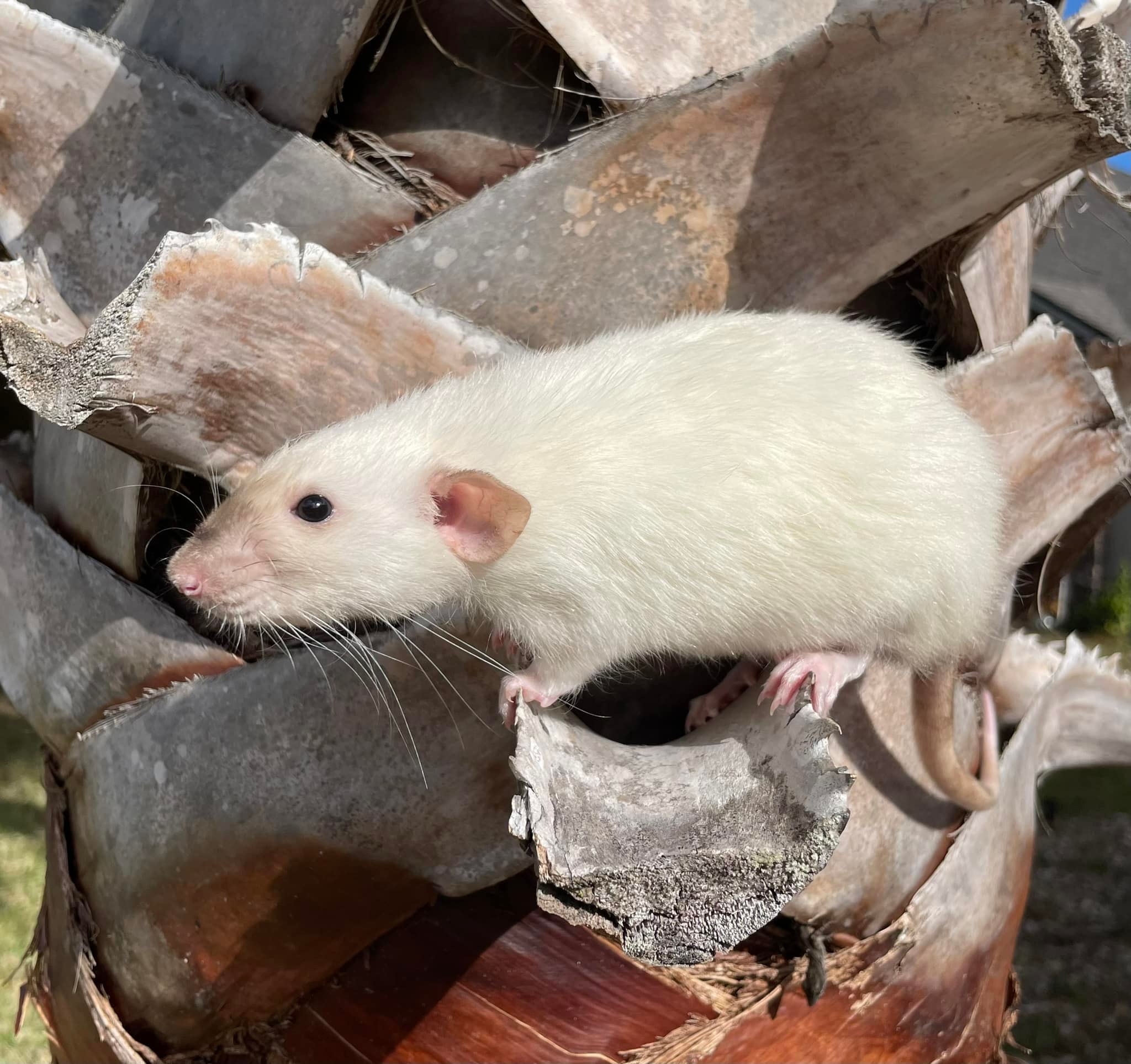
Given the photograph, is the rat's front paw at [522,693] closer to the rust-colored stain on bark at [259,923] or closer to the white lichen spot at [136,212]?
the rust-colored stain on bark at [259,923]

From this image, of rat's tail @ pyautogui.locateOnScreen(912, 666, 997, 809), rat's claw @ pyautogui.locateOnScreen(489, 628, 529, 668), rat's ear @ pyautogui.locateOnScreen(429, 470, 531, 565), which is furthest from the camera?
rat's tail @ pyautogui.locateOnScreen(912, 666, 997, 809)

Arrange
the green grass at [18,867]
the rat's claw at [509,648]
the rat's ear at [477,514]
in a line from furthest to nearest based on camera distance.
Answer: the green grass at [18,867]
the rat's claw at [509,648]
the rat's ear at [477,514]

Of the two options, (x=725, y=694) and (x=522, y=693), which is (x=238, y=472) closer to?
(x=522, y=693)

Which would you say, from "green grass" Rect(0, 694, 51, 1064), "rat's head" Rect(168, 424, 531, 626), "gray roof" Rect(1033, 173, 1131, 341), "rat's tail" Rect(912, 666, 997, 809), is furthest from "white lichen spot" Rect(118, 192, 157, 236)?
"gray roof" Rect(1033, 173, 1131, 341)

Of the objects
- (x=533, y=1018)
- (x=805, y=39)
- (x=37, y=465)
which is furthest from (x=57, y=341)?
(x=533, y=1018)

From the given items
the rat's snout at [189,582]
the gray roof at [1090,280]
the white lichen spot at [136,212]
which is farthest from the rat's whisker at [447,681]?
the gray roof at [1090,280]

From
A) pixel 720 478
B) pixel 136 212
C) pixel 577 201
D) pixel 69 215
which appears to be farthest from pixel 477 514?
pixel 69 215

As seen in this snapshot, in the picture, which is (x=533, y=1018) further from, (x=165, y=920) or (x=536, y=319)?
(x=536, y=319)

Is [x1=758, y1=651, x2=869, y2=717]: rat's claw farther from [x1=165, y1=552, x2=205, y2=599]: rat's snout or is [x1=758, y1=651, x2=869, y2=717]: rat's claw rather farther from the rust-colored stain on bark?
[x1=165, y1=552, x2=205, y2=599]: rat's snout
